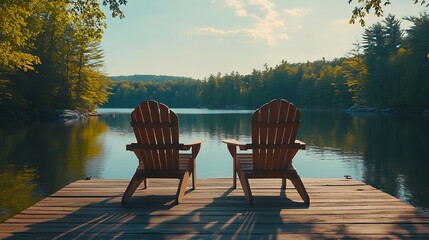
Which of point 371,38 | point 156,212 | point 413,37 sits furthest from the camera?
point 371,38

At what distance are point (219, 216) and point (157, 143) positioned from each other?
1117 mm

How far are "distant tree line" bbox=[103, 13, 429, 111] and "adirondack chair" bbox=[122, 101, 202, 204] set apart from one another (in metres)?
6.44

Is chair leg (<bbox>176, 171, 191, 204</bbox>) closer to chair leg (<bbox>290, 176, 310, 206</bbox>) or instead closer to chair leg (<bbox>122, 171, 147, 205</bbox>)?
chair leg (<bbox>122, 171, 147, 205</bbox>)

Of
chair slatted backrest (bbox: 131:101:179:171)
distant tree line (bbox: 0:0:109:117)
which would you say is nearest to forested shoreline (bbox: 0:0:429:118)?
distant tree line (bbox: 0:0:109:117)

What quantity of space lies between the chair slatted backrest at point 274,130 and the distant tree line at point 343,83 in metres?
5.50

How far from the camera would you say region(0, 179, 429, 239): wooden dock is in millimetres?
3225

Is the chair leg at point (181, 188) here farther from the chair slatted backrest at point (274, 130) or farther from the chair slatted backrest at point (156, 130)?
the chair slatted backrest at point (274, 130)

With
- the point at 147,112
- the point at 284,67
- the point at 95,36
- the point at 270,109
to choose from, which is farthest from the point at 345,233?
the point at 284,67

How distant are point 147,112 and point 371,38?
51076 millimetres

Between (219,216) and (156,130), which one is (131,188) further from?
(219,216)

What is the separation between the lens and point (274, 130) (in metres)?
4.25

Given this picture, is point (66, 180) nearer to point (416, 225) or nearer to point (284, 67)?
point (416, 225)

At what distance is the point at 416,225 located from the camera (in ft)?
11.3

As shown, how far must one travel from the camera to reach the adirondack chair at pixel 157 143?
Result: 13.9 feet
